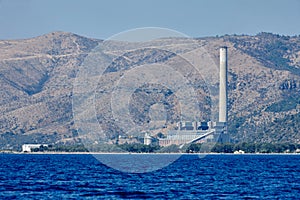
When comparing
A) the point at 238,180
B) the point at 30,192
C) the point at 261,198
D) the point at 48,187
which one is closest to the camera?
the point at 261,198

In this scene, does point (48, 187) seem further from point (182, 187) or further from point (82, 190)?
point (182, 187)

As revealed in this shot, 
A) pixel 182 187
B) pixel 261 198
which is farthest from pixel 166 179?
pixel 261 198

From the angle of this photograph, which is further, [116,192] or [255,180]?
[255,180]

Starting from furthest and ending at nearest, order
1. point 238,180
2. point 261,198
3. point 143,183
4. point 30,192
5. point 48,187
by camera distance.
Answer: point 238,180, point 143,183, point 48,187, point 30,192, point 261,198

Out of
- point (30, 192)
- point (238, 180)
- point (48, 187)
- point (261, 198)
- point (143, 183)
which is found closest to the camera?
point (261, 198)

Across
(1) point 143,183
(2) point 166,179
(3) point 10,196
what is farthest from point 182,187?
(3) point 10,196

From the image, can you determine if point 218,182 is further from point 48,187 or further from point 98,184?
point 48,187

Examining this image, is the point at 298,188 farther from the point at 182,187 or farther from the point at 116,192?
the point at 116,192

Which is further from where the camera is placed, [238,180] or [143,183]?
[238,180]
